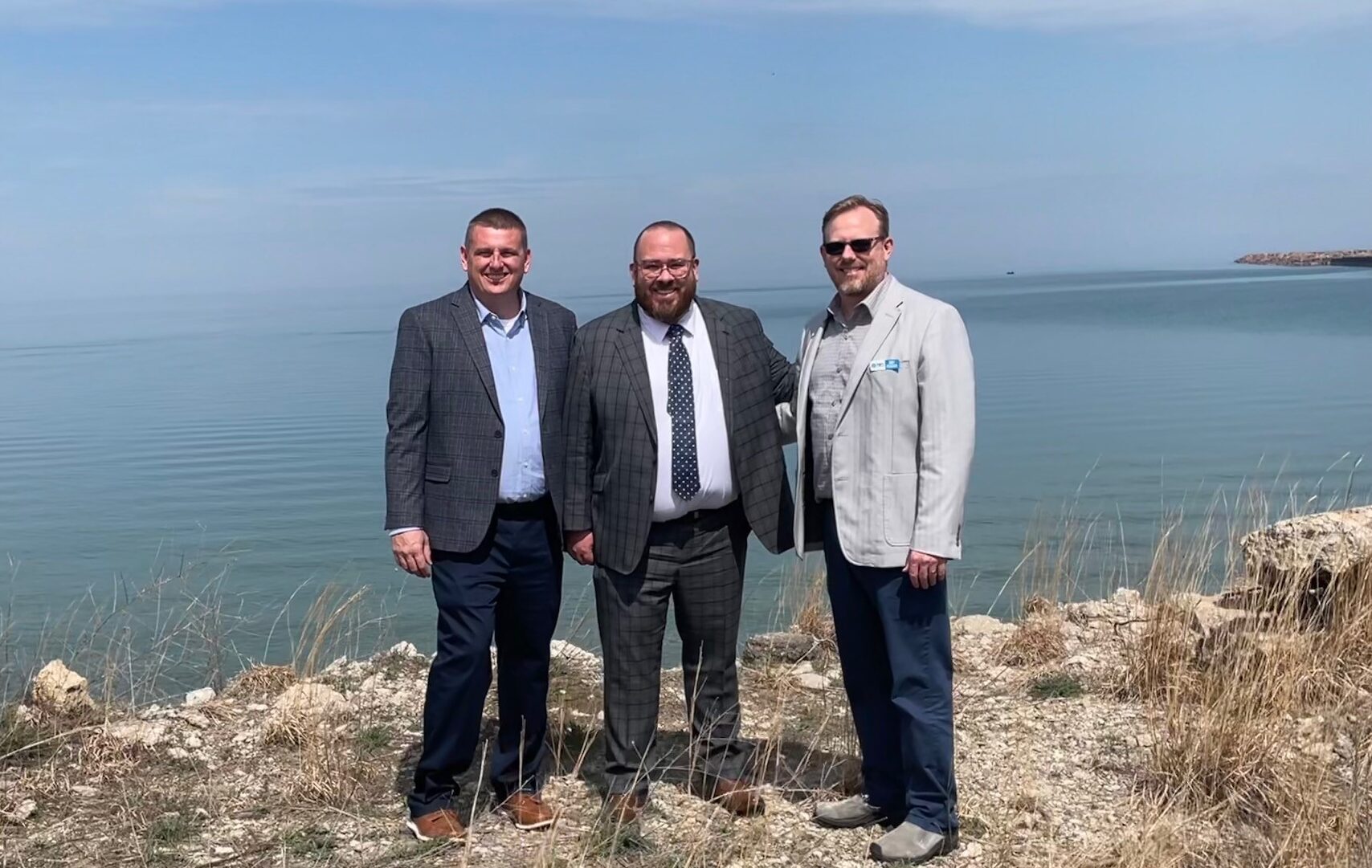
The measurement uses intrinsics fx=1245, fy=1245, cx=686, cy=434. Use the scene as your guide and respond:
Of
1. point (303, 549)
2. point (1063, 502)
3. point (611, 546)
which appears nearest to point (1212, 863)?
point (611, 546)

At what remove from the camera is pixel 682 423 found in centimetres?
459

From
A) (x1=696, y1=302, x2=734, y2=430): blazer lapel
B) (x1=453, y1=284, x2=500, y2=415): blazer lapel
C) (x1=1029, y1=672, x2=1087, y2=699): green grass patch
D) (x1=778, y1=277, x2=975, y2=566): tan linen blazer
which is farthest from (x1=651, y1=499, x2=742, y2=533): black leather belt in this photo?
(x1=1029, y1=672, x2=1087, y2=699): green grass patch

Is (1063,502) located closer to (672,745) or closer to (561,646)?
(561,646)

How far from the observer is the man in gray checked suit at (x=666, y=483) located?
15.0ft

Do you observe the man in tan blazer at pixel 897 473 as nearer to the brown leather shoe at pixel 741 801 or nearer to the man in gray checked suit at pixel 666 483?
the man in gray checked suit at pixel 666 483

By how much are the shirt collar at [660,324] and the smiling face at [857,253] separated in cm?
62

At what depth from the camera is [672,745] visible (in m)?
5.53

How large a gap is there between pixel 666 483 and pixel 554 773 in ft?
4.97

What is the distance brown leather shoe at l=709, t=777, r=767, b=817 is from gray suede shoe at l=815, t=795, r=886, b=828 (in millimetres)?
230

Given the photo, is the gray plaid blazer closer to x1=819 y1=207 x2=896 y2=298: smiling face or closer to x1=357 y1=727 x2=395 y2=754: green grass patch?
x1=819 y1=207 x2=896 y2=298: smiling face

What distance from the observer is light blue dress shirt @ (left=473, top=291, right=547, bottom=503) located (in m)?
4.55

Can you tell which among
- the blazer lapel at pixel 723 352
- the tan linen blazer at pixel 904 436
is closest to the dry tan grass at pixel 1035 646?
the tan linen blazer at pixel 904 436

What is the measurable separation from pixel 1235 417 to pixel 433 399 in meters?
18.6

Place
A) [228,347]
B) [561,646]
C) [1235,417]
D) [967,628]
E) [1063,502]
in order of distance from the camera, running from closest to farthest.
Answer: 1. [561,646]
2. [967,628]
3. [1063,502]
4. [1235,417]
5. [228,347]
